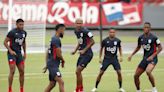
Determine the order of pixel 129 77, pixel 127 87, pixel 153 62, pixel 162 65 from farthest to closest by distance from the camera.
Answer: pixel 162 65
pixel 129 77
pixel 127 87
pixel 153 62

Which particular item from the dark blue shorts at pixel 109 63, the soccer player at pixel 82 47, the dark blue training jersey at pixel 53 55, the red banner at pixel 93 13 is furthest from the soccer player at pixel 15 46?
the red banner at pixel 93 13

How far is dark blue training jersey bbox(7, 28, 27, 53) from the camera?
19.0 m

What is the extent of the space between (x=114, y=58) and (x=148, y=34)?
61.6 inches

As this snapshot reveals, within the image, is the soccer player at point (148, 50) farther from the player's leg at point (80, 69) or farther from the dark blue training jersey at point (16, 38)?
the dark blue training jersey at point (16, 38)

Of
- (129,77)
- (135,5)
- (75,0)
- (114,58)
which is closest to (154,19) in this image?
(135,5)

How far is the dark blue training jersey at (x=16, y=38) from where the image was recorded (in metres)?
19.0

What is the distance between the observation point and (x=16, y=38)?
19062 millimetres

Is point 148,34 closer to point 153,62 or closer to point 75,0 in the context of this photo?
point 153,62

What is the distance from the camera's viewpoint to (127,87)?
21609mm

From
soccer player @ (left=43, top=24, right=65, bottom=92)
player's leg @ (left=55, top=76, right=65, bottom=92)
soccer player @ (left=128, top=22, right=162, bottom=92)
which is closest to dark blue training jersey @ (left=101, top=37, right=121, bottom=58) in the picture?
soccer player @ (left=128, top=22, right=162, bottom=92)

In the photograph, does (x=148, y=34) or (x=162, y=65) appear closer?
(x=148, y=34)

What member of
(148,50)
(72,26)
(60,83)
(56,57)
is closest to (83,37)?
(148,50)

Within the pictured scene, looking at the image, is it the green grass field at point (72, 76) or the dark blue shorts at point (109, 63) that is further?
the green grass field at point (72, 76)

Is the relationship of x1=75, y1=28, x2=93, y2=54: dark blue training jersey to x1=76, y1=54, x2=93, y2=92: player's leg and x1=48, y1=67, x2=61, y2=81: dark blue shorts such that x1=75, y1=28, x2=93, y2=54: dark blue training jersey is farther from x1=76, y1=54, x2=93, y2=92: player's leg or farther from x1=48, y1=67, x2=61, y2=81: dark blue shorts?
x1=48, y1=67, x2=61, y2=81: dark blue shorts
